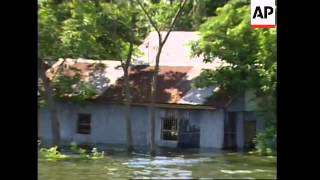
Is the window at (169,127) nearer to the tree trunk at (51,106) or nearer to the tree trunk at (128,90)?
the tree trunk at (128,90)

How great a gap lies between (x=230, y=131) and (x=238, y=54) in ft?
9.78

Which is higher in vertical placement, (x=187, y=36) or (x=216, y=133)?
(x=187, y=36)

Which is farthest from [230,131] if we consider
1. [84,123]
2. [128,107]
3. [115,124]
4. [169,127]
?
[84,123]

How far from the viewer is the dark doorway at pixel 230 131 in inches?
783

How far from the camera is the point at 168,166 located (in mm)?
14734

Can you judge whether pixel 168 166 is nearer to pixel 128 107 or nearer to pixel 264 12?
pixel 128 107

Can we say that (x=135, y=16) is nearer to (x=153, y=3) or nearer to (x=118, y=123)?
(x=153, y=3)

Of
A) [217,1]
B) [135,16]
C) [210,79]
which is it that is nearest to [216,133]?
[210,79]

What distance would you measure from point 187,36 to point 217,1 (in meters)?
2.80

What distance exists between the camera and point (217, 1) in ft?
77.2

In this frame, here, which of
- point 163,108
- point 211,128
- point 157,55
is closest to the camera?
point 157,55

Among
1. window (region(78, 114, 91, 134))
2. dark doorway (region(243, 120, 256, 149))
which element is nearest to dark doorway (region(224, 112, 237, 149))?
dark doorway (region(243, 120, 256, 149))
